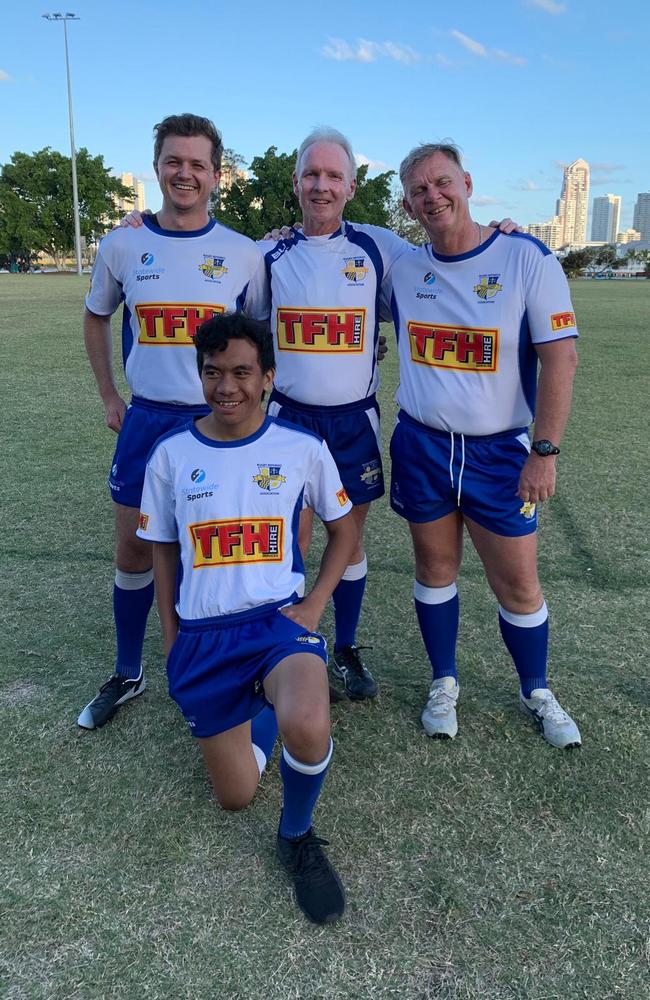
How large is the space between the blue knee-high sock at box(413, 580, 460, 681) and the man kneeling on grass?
0.65 m

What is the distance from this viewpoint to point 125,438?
9.65ft

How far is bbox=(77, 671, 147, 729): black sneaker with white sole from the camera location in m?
2.92

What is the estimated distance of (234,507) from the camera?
237 centimetres

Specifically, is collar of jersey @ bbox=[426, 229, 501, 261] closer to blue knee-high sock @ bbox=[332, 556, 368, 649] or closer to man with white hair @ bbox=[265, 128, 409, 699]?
man with white hair @ bbox=[265, 128, 409, 699]

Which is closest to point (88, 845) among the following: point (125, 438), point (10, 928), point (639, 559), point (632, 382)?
point (10, 928)

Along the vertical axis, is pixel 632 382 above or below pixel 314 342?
below

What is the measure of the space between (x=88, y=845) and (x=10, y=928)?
33cm

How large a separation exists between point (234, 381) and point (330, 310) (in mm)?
766

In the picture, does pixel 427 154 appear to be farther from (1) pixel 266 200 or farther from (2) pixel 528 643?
(1) pixel 266 200

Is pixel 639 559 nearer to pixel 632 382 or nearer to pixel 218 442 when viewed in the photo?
pixel 218 442

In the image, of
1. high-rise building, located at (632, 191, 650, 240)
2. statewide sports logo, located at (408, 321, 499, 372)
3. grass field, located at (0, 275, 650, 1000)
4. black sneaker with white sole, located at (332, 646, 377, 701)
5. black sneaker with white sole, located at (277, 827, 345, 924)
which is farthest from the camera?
high-rise building, located at (632, 191, 650, 240)

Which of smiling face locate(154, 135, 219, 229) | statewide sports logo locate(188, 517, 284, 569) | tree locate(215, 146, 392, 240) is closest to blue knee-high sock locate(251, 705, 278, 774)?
statewide sports logo locate(188, 517, 284, 569)

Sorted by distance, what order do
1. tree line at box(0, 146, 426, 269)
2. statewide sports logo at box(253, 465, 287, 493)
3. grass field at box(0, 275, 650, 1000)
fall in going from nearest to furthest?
grass field at box(0, 275, 650, 1000) → statewide sports logo at box(253, 465, 287, 493) → tree line at box(0, 146, 426, 269)

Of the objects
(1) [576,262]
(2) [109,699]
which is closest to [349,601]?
(2) [109,699]
